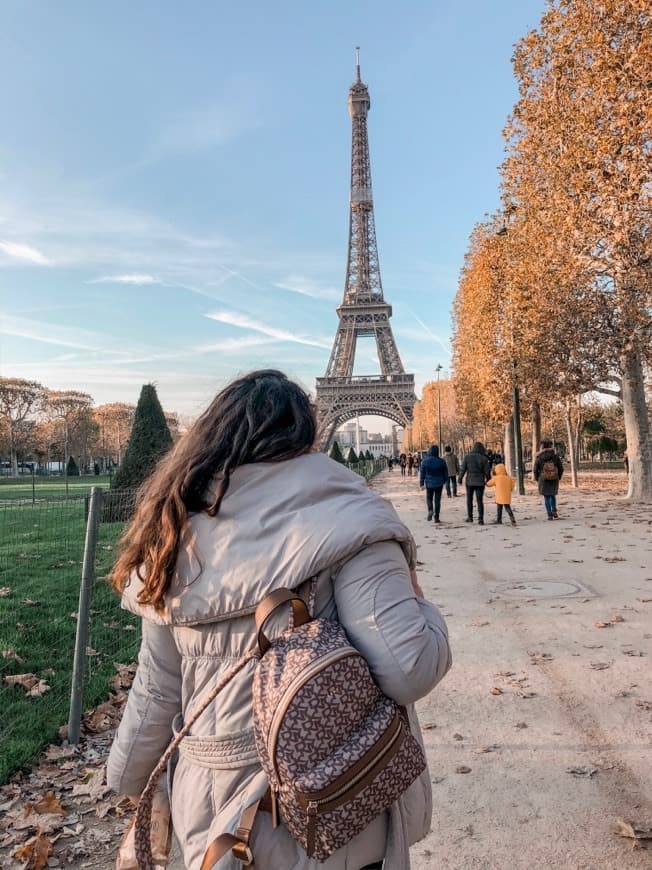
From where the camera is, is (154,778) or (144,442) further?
(144,442)

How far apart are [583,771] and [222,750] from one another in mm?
2614

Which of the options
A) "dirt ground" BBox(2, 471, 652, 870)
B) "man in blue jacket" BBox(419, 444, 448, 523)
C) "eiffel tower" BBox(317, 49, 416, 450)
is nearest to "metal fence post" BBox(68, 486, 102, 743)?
"dirt ground" BBox(2, 471, 652, 870)

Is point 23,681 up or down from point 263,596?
down

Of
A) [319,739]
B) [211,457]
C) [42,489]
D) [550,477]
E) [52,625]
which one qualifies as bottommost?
[52,625]

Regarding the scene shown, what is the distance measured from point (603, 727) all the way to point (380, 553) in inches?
125

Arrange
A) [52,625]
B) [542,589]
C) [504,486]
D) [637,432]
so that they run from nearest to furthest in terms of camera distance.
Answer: [52,625] → [542,589] → [504,486] → [637,432]

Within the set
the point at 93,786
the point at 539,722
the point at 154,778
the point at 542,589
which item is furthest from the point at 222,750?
the point at 542,589

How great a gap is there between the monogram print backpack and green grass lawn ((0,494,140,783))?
2.89m

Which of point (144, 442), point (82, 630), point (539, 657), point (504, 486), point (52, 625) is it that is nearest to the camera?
point (82, 630)

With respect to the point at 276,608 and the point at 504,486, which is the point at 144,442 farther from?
the point at 276,608

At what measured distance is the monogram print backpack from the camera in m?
1.25

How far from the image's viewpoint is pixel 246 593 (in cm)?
142

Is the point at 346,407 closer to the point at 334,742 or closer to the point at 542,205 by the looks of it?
the point at 542,205

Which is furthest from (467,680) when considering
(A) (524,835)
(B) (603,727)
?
(A) (524,835)
